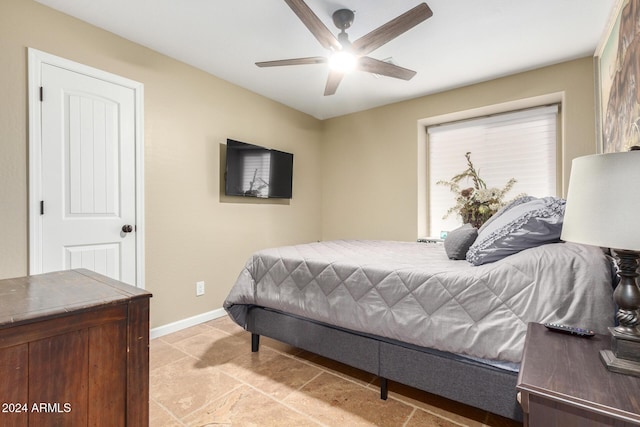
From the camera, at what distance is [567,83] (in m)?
2.92

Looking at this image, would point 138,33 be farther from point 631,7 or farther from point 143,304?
point 631,7

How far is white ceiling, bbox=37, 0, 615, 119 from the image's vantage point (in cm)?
216

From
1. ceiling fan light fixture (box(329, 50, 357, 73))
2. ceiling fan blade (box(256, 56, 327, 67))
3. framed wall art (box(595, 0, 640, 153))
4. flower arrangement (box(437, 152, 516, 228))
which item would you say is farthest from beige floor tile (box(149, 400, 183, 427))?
flower arrangement (box(437, 152, 516, 228))

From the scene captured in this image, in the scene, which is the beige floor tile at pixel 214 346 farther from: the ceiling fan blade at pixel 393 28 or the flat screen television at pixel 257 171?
the ceiling fan blade at pixel 393 28

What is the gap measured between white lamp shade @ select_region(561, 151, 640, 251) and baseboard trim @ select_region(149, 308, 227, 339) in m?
3.03

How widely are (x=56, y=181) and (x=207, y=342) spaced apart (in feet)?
5.54

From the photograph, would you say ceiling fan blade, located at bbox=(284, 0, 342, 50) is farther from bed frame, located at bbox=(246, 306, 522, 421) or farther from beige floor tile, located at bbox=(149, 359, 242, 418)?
beige floor tile, located at bbox=(149, 359, 242, 418)

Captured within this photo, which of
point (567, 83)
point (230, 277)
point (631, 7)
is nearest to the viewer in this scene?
point (631, 7)

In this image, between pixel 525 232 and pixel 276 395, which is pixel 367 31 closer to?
pixel 525 232

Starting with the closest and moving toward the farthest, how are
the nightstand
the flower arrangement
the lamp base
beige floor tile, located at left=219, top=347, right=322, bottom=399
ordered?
the nightstand
the lamp base
beige floor tile, located at left=219, top=347, right=322, bottom=399
the flower arrangement

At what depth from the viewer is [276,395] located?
185 centimetres

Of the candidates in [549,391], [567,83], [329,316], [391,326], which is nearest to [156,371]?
[329,316]

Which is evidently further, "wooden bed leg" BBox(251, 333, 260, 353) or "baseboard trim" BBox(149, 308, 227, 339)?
"baseboard trim" BBox(149, 308, 227, 339)

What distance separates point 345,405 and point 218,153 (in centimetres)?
266
